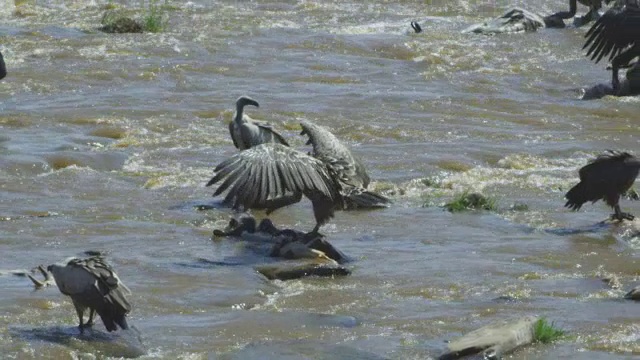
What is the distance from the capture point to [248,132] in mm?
12570

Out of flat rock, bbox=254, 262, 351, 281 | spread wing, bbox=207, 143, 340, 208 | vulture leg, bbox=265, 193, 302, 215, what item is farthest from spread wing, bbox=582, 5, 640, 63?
flat rock, bbox=254, 262, 351, 281

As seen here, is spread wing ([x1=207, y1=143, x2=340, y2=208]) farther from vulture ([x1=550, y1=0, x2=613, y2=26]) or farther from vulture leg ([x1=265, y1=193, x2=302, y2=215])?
vulture ([x1=550, y1=0, x2=613, y2=26])

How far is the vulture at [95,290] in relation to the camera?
25.8ft

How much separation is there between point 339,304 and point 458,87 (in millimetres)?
9303

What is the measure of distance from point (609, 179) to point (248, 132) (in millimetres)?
3005

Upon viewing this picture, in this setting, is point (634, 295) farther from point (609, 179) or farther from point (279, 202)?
point (279, 202)

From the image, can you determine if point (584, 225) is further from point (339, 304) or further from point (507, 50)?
point (507, 50)

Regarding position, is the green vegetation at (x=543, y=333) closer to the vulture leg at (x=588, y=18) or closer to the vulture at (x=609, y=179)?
the vulture at (x=609, y=179)

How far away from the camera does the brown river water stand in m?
8.52

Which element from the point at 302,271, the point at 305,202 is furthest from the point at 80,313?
the point at 305,202

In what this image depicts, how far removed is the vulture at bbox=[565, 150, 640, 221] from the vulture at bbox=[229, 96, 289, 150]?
2.46 meters

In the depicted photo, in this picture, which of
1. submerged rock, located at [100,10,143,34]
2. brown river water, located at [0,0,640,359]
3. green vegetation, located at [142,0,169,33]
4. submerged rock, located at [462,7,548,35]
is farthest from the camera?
submerged rock, located at [462,7,548,35]

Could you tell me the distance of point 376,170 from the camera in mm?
13555

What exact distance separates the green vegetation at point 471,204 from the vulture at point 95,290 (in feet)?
14.4
